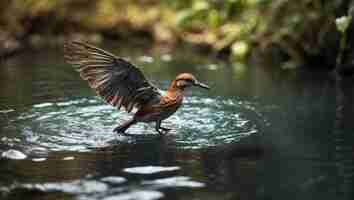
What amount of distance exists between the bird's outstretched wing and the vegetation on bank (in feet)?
18.9

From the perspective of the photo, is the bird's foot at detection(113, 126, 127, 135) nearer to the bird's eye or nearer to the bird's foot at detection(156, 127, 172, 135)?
the bird's foot at detection(156, 127, 172, 135)

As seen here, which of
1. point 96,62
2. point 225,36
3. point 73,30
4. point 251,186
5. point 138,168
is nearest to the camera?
point 251,186

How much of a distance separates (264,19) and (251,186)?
9565 mm

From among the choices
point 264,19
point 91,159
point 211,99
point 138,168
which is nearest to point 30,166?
point 91,159

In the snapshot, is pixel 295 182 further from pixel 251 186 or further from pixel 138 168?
pixel 138 168

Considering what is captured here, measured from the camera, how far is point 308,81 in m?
11.1

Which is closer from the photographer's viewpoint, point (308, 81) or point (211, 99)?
point (211, 99)

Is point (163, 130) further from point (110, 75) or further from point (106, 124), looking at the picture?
point (110, 75)

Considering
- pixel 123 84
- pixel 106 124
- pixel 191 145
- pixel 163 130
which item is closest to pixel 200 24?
pixel 106 124

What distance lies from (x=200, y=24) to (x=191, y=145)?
12.3 metres

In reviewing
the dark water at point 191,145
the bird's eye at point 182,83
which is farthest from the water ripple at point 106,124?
the bird's eye at point 182,83

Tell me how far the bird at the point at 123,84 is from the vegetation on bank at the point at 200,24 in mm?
5568

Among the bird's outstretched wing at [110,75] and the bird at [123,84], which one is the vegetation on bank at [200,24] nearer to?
the bird at [123,84]

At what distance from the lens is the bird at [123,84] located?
6.57 meters
